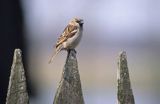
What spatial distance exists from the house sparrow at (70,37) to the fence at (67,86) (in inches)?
16.2

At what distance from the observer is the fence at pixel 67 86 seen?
176 inches

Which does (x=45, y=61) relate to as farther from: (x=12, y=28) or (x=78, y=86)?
(x=78, y=86)

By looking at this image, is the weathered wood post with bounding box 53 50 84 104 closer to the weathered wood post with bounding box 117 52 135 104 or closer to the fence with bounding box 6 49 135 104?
the fence with bounding box 6 49 135 104

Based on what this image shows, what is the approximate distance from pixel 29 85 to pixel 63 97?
3.92 metres

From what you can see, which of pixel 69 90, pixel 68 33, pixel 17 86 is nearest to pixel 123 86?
pixel 69 90

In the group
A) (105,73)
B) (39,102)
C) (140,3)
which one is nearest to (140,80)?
(105,73)

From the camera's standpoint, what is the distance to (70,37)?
5.04m

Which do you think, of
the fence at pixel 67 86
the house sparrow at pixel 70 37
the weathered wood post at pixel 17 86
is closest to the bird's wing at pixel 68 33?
the house sparrow at pixel 70 37

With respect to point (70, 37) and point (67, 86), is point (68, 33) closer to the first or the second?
point (70, 37)

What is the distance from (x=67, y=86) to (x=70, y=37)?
2.04ft

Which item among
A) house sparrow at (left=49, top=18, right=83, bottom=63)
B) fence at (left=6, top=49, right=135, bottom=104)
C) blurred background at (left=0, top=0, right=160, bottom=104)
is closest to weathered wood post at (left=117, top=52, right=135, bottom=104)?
fence at (left=6, top=49, right=135, bottom=104)

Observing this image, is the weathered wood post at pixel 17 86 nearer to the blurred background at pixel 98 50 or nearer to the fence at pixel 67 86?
the fence at pixel 67 86

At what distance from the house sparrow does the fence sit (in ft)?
1.35

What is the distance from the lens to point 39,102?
853 centimetres
